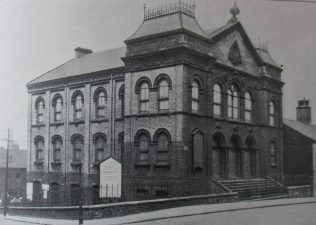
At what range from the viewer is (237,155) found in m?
21.2

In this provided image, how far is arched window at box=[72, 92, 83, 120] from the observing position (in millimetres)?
23031

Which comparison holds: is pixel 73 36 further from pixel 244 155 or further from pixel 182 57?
pixel 244 155

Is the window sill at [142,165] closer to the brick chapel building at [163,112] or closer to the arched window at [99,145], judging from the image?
the brick chapel building at [163,112]

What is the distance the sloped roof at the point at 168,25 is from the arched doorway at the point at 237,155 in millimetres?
5156

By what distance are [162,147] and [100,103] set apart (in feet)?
17.0

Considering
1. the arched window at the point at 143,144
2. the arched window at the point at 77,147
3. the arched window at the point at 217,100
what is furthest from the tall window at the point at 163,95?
the arched window at the point at 77,147

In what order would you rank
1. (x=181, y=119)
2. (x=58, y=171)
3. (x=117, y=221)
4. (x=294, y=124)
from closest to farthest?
1. (x=117, y=221)
2. (x=181, y=119)
3. (x=58, y=171)
4. (x=294, y=124)

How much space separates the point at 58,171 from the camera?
23.7 meters

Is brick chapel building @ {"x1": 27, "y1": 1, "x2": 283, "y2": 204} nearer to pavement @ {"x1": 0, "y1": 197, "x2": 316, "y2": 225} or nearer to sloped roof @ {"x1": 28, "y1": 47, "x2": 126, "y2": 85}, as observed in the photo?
sloped roof @ {"x1": 28, "y1": 47, "x2": 126, "y2": 85}

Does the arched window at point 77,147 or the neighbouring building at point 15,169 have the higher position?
the arched window at point 77,147

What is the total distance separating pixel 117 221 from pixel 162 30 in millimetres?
8349

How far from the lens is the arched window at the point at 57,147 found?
23.9m

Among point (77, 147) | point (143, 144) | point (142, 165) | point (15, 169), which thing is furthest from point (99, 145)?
point (15, 169)

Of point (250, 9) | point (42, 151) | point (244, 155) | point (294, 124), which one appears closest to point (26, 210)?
point (42, 151)
